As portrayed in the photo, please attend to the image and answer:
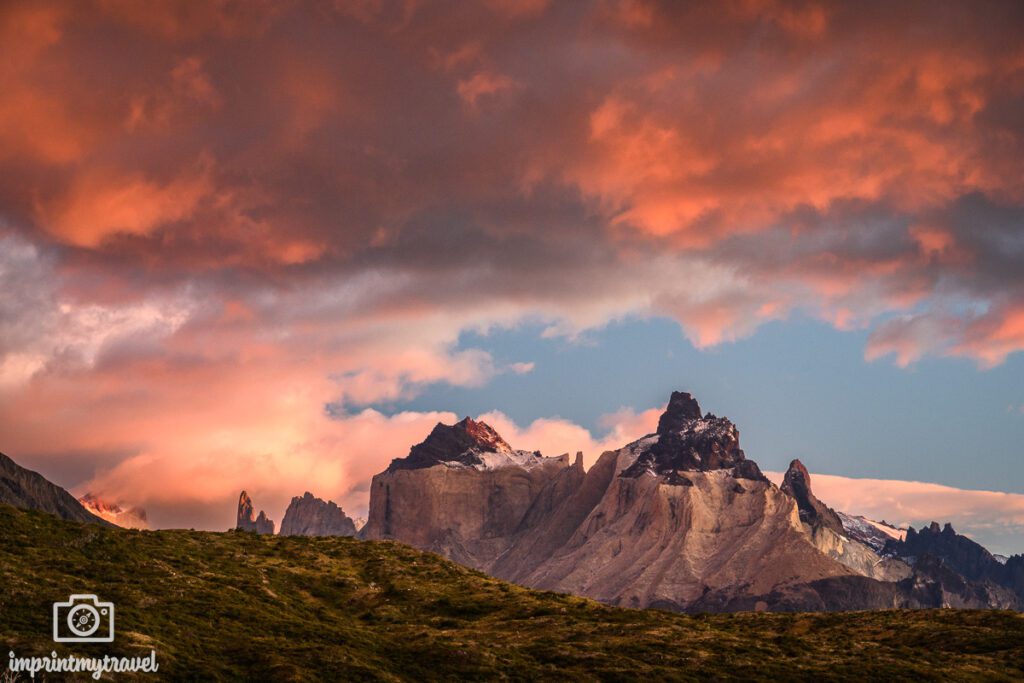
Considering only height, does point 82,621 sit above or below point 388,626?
above

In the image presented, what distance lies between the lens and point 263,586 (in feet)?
261

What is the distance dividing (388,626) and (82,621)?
25743mm

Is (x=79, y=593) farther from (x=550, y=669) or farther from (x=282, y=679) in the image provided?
(x=550, y=669)

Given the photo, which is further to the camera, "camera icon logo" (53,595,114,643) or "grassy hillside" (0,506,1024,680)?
"grassy hillside" (0,506,1024,680)

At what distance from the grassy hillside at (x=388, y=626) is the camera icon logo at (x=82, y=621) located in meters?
0.69

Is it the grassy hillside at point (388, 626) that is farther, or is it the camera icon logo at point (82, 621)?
the grassy hillside at point (388, 626)

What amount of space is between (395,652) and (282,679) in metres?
12.8

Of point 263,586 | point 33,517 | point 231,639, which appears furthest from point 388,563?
point 231,639

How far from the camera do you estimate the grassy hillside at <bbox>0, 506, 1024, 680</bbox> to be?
59.5m

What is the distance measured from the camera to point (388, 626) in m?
77.7

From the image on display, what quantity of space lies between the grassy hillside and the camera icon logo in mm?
692

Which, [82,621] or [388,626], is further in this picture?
[388,626]

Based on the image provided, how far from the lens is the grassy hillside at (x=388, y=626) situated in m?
59.5

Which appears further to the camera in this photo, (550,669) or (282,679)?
(550,669)
